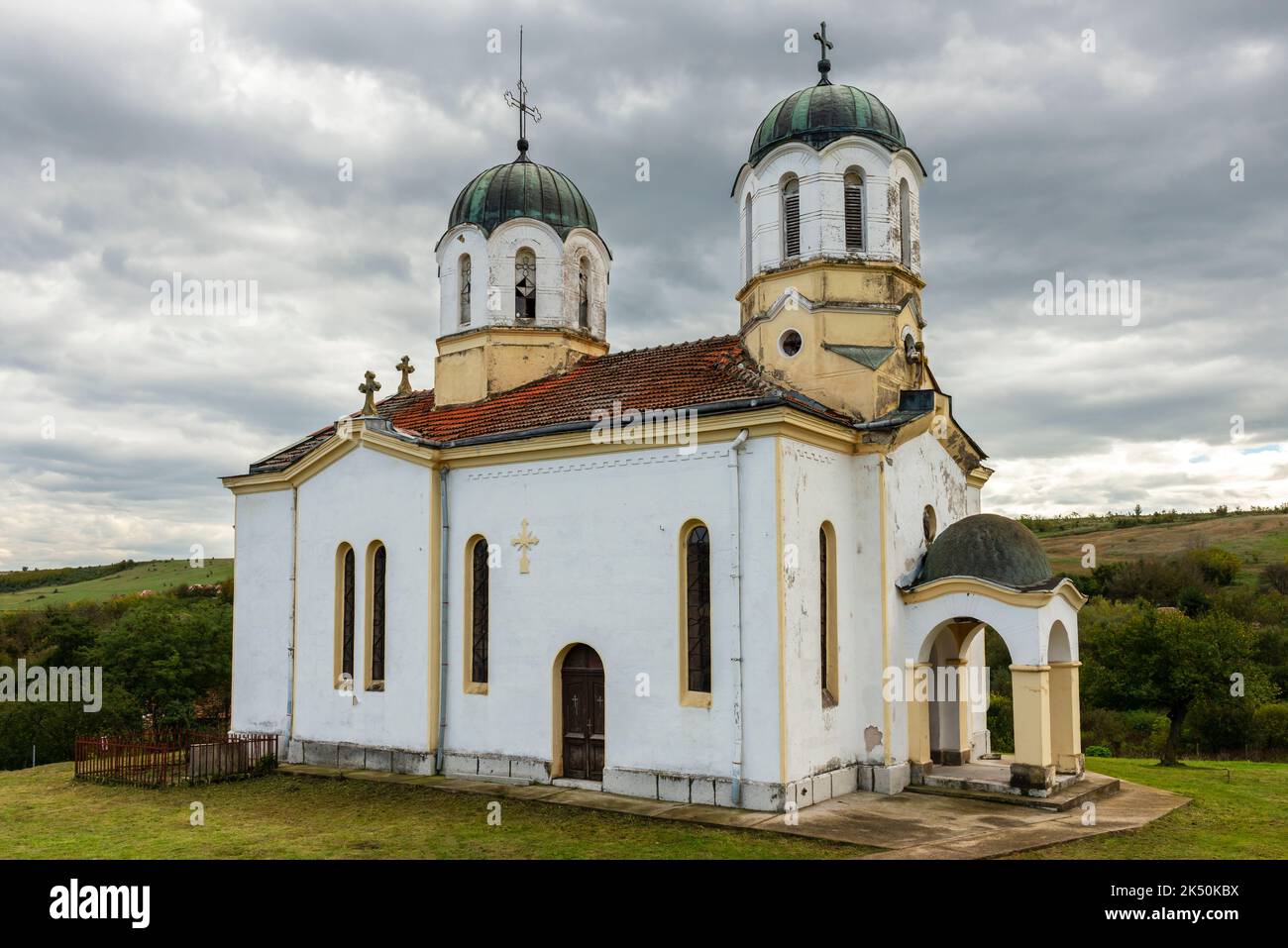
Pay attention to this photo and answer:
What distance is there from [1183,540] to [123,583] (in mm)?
85105

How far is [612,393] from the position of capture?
58.7 feet

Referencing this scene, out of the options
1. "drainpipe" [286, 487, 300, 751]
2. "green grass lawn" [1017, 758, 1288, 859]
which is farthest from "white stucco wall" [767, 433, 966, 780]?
"drainpipe" [286, 487, 300, 751]

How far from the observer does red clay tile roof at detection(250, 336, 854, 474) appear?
53.7ft

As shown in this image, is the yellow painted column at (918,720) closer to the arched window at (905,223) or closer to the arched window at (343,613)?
the arched window at (905,223)

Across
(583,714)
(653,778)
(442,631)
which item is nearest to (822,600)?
(653,778)

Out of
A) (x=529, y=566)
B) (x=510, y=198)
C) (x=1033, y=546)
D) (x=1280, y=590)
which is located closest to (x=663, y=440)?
(x=529, y=566)

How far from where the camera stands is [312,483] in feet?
65.8

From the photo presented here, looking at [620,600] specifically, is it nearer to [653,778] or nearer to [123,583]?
[653,778]

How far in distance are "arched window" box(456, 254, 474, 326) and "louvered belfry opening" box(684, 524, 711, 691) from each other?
28.4 ft

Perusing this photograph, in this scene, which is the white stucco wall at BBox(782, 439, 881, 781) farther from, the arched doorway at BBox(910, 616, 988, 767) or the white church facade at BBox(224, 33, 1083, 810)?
the arched doorway at BBox(910, 616, 988, 767)

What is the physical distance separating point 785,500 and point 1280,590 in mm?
50760

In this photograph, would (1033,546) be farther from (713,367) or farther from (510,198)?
(510,198)

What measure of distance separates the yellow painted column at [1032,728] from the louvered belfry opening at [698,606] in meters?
4.67

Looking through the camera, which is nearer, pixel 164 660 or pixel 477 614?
pixel 477 614
